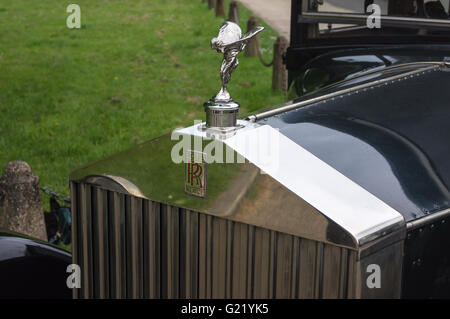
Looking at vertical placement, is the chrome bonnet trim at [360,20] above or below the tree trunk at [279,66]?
above

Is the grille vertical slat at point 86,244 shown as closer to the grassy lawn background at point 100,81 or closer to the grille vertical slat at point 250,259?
the grille vertical slat at point 250,259

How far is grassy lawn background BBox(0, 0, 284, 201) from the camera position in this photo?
559 centimetres

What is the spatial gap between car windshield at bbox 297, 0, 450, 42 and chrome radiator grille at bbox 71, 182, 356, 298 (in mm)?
1365

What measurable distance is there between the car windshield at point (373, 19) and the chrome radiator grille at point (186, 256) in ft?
4.48

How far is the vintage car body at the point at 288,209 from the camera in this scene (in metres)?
1.45

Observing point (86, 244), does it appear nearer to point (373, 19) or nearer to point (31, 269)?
point (31, 269)

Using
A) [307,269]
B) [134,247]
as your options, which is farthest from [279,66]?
[307,269]

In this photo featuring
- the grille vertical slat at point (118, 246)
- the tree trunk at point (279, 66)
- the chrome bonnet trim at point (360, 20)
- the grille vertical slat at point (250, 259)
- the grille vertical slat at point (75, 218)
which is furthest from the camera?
the tree trunk at point (279, 66)

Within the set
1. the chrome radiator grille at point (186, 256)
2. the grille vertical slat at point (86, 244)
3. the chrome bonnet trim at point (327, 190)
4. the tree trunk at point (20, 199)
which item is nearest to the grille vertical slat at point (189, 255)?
the chrome radiator grille at point (186, 256)

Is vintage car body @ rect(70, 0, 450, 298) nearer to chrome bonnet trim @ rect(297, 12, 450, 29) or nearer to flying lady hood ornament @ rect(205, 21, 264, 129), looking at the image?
flying lady hood ornament @ rect(205, 21, 264, 129)

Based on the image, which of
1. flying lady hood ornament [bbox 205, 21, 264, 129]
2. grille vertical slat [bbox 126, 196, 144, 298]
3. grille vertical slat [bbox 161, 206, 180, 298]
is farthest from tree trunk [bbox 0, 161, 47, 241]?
flying lady hood ornament [bbox 205, 21, 264, 129]

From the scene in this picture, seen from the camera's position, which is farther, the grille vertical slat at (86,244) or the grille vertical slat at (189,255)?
the grille vertical slat at (86,244)
